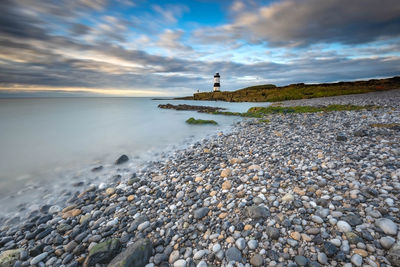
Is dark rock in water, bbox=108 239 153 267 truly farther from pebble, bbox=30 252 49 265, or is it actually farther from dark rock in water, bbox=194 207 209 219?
pebble, bbox=30 252 49 265

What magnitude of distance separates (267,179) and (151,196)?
2854 mm

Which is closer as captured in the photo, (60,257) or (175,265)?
(175,265)

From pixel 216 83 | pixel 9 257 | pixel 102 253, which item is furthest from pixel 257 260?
pixel 216 83

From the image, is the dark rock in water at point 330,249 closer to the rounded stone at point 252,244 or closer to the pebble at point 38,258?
the rounded stone at point 252,244

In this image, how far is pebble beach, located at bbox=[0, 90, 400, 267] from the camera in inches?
91.4

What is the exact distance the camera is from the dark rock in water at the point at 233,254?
7.61ft

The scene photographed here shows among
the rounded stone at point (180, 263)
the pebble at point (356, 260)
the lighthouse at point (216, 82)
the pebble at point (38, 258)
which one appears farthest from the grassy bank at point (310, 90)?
the pebble at point (38, 258)

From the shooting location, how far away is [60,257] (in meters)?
2.76

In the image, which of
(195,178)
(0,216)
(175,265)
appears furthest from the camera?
(195,178)

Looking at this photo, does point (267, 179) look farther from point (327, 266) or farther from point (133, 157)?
point (133, 157)

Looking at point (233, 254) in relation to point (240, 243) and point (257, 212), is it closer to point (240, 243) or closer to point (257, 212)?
point (240, 243)

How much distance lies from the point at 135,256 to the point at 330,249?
8.44ft

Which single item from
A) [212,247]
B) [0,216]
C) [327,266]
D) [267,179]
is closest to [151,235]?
[212,247]

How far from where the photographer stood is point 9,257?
269 centimetres
